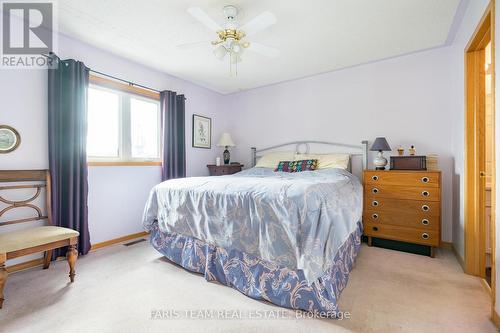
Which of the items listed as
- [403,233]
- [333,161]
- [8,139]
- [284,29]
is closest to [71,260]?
[8,139]

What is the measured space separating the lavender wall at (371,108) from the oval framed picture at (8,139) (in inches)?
130

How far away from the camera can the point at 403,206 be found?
2.79m

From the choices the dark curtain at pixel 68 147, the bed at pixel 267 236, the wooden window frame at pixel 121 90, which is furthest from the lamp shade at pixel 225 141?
the dark curtain at pixel 68 147

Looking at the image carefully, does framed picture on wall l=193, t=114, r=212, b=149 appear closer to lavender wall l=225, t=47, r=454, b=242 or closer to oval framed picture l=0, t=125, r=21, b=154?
lavender wall l=225, t=47, r=454, b=242

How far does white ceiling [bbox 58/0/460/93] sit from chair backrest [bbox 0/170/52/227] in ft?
5.23

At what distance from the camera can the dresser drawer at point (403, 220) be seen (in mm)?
2637

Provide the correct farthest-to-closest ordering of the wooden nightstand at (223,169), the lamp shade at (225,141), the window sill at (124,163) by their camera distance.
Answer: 1. the lamp shade at (225,141)
2. the wooden nightstand at (223,169)
3. the window sill at (124,163)

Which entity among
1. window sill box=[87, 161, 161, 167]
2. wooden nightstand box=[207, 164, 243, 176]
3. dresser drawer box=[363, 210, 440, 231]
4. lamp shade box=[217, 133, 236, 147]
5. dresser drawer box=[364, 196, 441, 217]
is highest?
lamp shade box=[217, 133, 236, 147]

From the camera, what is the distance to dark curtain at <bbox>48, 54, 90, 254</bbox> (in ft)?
8.32

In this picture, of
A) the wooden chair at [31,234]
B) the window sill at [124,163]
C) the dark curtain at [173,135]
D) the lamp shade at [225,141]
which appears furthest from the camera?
the lamp shade at [225,141]

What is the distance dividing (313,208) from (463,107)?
214 cm

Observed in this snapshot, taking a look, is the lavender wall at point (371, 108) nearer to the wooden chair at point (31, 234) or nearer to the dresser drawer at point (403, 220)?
the dresser drawer at point (403, 220)

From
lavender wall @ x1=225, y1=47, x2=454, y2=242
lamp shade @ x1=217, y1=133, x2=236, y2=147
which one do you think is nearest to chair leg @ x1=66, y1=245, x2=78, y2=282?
lamp shade @ x1=217, y1=133, x2=236, y2=147

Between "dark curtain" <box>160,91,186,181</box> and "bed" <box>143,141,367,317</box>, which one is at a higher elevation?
"dark curtain" <box>160,91,186,181</box>
